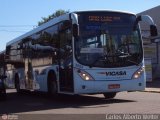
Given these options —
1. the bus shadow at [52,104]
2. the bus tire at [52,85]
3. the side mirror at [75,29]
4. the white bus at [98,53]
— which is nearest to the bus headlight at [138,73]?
the white bus at [98,53]

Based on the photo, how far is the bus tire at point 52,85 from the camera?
59.8 ft

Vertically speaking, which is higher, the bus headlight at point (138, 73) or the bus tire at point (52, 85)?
the bus headlight at point (138, 73)

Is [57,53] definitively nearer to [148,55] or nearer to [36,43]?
[36,43]

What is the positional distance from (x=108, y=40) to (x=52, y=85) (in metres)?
3.57

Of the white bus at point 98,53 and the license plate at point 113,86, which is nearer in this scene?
the white bus at point 98,53

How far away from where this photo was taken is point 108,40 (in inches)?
642

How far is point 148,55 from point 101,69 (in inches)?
796

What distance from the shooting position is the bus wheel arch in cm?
1812

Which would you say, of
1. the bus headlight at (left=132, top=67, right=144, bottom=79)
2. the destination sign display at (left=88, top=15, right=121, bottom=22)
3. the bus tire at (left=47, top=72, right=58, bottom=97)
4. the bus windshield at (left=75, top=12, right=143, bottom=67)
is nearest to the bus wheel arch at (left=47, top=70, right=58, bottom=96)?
the bus tire at (left=47, top=72, right=58, bottom=97)

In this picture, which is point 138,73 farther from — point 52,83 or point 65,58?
point 52,83

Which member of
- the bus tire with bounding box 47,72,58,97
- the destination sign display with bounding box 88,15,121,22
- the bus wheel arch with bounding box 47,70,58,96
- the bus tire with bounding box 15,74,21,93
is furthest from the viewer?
the bus tire with bounding box 15,74,21,93

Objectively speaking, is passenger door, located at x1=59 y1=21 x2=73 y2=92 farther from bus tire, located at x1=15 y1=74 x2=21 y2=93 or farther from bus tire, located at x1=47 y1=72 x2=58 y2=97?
bus tire, located at x1=15 y1=74 x2=21 y2=93

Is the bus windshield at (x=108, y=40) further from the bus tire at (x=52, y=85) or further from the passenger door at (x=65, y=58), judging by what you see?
the bus tire at (x=52, y=85)

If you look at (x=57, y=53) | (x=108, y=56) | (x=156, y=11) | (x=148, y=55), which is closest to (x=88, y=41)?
(x=108, y=56)
